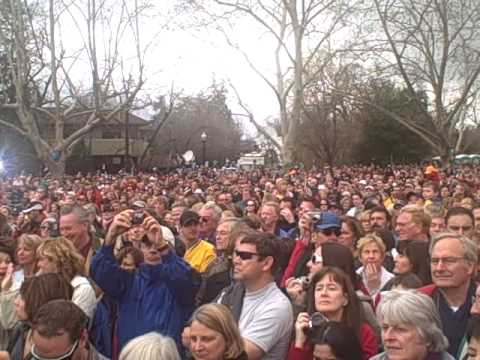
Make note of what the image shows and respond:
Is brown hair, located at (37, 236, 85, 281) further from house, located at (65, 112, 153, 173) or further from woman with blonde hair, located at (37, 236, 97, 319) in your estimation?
house, located at (65, 112, 153, 173)

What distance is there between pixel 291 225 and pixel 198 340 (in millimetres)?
5543

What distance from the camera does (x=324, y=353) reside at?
3336 millimetres

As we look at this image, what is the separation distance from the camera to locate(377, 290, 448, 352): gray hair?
11.1 ft

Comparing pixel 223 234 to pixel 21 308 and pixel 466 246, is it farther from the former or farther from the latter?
pixel 21 308

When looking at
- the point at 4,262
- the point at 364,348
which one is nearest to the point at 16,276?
the point at 4,262

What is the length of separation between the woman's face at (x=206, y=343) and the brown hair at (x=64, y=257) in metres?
1.55

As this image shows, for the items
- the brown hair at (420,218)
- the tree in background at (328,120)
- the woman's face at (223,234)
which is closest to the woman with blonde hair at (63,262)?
the woman's face at (223,234)

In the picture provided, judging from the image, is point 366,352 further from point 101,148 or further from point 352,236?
point 101,148

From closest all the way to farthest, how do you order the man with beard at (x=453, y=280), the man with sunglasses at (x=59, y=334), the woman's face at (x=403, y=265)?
the man with sunglasses at (x=59, y=334) < the man with beard at (x=453, y=280) < the woman's face at (x=403, y=265)

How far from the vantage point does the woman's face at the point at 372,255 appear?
560 centimetres

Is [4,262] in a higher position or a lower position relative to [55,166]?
lower

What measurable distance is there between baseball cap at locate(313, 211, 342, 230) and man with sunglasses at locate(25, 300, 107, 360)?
2.82m

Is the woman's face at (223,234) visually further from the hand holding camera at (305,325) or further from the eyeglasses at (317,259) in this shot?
the hand holding camera at (305,325)

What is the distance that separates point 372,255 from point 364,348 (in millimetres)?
1919
